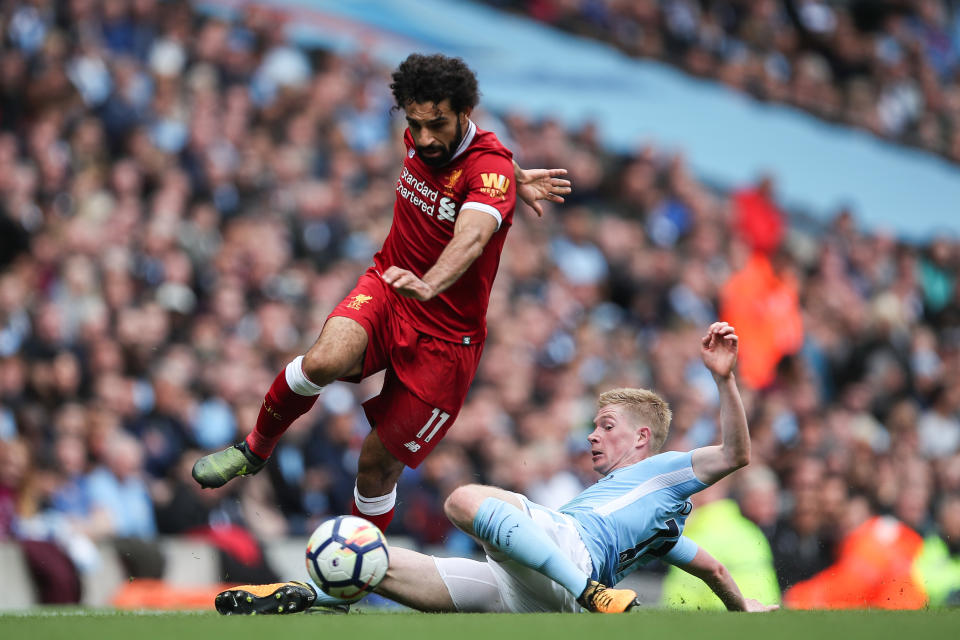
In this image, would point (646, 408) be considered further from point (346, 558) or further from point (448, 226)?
point (346, 558)

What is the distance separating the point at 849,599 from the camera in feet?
25.0

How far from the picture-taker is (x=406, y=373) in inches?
243

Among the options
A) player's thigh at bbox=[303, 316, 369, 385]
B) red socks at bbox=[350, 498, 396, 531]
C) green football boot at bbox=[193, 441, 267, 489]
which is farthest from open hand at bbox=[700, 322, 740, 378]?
green football boot at bbox=[193, 441, 267, 489]

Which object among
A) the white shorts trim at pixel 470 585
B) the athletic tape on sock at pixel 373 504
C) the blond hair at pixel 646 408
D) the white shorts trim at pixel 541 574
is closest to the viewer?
the white shorts trim at pixel 541 574

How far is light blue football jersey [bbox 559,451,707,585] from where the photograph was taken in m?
5.66

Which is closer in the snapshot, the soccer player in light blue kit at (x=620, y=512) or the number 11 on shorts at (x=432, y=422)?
the soccer player in light blue kit at (x=620, y=512)

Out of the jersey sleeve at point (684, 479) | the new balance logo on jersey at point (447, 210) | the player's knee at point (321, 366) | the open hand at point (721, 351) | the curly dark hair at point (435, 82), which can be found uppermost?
the curly dark hair at point (435, 82)

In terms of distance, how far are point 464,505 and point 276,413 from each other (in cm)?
120

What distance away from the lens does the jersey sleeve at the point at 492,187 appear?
575 centimetres

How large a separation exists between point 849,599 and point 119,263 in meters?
5.89

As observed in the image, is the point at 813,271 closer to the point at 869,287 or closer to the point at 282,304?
the point at 869,287

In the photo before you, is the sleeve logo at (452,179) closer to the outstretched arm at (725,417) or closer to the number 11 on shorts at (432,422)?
the number 11 on shorts at (432,422)

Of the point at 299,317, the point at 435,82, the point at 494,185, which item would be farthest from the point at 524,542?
the point at 299,317

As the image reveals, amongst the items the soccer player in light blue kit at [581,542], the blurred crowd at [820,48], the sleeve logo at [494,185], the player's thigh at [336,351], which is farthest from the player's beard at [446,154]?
the blurred crowd at [820,48]
